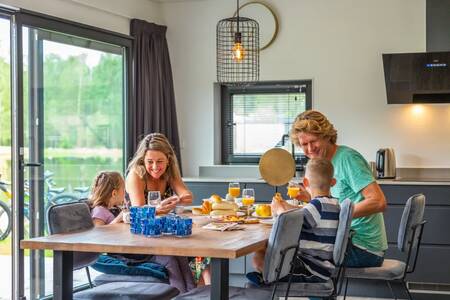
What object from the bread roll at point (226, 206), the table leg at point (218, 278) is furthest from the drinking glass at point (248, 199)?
the table leg at point (218, 278)

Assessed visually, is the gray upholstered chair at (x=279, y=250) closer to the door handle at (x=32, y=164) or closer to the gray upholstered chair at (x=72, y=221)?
the gray upholstered chair at (x=72, y=221)

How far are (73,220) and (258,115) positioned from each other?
3.43m

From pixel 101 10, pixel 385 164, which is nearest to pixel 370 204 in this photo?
pixel 385 164

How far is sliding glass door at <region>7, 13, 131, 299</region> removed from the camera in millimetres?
4867

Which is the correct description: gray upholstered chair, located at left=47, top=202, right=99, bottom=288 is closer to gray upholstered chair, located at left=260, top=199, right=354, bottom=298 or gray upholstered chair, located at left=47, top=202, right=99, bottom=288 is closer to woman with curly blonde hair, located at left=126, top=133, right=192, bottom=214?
woman with curly blonde hair, located at left=126, top=133, right=192, bottom=214

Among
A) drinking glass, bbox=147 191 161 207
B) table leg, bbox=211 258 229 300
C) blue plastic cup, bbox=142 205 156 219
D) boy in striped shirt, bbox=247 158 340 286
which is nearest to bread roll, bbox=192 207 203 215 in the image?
drinking glass, bbox=147 191 161 207

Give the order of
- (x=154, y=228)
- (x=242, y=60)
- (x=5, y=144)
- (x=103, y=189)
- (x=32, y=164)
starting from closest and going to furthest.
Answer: (x=154, y=228), (x=103, y=189), (x=5, y=144), (x=32, y=164), (x=242, y=60)

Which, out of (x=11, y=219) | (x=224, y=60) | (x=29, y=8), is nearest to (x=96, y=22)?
(x=29, y=8)

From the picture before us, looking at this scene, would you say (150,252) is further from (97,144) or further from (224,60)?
(224,60)

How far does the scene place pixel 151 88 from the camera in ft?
20.7

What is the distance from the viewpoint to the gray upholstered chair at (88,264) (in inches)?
126

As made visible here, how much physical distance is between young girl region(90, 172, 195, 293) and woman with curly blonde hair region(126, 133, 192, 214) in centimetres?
13

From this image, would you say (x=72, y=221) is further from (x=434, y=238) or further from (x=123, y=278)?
(x=434, y=238)

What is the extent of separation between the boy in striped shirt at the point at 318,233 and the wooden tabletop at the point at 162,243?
8.1 inches
